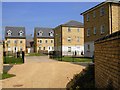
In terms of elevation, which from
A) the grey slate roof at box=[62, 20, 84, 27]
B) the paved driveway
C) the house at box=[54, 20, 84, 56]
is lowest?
the paved driveway

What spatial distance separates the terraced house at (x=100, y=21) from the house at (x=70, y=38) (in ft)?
62.4

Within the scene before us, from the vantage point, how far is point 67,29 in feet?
208

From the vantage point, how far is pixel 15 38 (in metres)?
85.2

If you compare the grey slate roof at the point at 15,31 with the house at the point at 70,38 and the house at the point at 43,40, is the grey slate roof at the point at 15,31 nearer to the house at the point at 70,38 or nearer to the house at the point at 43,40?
the house at the point at 43,40

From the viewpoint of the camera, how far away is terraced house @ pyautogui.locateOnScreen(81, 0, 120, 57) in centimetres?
3488

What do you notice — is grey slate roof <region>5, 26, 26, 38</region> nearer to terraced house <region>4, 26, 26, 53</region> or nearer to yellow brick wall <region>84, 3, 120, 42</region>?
terraced house <region>4, 26, 26, 53</region>

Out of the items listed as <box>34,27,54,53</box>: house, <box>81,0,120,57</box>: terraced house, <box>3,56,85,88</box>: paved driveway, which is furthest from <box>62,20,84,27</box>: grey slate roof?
<box>3,56,85,88</box>: paved driveway

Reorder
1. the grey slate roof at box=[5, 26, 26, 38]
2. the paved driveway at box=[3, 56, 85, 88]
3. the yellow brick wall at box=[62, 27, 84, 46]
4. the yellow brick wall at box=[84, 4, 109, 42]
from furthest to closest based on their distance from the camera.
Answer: the grey slate roof at box=[5, 26, 26, 38] → the yellow brick wall at box=[62, 27, 84, 46] → the yellow brick wall at box=[84, 4, 109, 42] → the paved driveway at box=[3, 56, 85, 88]

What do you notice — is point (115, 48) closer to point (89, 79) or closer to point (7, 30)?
point (89, 79)

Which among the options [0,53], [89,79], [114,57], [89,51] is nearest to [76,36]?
[89,51]

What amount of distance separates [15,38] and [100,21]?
174 feet

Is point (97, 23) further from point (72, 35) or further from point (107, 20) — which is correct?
point (72, 35)

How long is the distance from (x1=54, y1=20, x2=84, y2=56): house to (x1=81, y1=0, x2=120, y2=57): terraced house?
19015mm

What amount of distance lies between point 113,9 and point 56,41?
37604 mm
